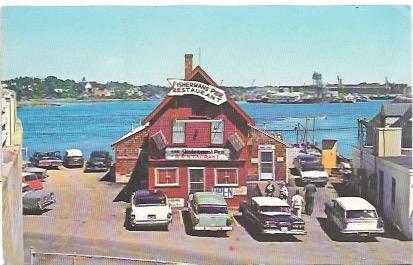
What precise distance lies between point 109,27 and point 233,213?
109cm

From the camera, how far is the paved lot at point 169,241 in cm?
371

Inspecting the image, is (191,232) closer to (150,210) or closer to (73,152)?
(150,210)

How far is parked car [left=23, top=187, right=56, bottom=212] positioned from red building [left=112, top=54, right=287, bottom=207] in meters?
0.36

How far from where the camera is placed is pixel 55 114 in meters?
3.67

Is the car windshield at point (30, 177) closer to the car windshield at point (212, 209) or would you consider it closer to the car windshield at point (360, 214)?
the car windshield at point (212, 209)

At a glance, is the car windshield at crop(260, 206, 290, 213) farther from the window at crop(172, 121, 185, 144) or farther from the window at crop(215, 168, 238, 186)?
the window at crop(172, 121, 185, 144)

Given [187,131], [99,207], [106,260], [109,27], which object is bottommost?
[106,260]

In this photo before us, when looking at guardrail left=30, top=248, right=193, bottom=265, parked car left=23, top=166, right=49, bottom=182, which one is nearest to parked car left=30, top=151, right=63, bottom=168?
parked car left=23, top=166, right=49, bottom=182

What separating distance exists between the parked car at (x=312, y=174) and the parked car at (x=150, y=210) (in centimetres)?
69

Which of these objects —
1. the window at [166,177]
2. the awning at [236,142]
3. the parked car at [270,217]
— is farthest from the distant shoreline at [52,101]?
the parked car at [270,217]

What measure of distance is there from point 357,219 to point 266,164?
523mm

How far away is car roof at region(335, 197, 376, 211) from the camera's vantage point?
3.77m

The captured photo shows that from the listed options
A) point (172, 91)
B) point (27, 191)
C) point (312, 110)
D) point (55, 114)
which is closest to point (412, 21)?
point (312, 110)

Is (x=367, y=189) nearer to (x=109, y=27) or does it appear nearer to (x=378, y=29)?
(x=378, y=29)
